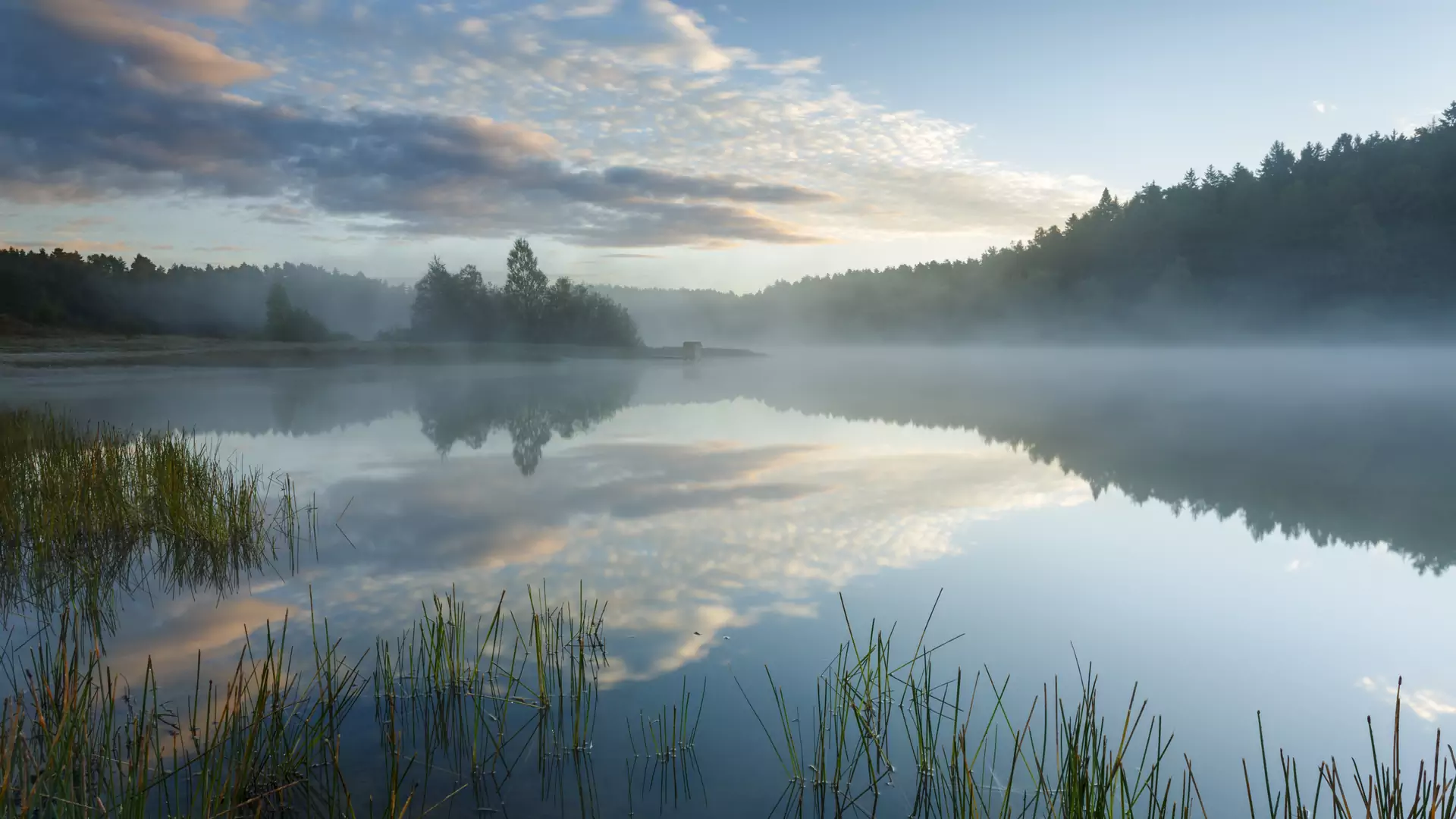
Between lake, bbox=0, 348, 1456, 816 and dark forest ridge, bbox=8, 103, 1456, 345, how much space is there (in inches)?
1463

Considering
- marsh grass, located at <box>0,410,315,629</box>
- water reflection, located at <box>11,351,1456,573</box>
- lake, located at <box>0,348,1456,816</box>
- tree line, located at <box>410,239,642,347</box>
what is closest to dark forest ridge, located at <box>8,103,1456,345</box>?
tree line, located at <box>410,239,642,347</box>

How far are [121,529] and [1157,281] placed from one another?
271ft

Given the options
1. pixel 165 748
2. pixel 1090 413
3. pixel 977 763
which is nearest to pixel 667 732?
pixel 977 763

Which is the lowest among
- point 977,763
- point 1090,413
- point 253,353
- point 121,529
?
point 977,763

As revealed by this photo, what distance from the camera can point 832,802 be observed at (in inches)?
137

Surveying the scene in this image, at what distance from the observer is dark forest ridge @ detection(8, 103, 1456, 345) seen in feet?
178

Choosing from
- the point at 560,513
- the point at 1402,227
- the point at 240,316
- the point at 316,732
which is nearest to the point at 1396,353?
the point at 1402,227

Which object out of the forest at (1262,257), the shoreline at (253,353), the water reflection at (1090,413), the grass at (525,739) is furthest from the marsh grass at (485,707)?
the forest at (1262,257)

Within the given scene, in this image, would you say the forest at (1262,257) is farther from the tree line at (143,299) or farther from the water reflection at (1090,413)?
the tree line at (143,299)

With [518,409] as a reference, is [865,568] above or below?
below

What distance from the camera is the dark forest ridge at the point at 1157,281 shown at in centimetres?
5428

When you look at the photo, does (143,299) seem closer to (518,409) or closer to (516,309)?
(516,309)

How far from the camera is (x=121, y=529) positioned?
7348mm

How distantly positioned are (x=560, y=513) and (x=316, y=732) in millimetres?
5617
